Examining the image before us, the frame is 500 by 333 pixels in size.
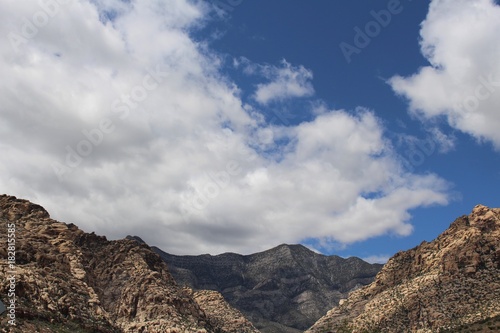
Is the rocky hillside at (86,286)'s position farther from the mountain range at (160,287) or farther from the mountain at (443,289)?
the mountain at (443,289)

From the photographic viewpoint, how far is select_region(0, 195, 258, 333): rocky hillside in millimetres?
82125

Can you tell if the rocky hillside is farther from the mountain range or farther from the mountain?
the mountain

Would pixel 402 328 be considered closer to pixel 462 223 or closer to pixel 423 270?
pixel 423 270

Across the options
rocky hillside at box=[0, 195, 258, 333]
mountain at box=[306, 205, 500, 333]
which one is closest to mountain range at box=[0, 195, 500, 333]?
rocky hillside at box=[0, 195, 258, 333]

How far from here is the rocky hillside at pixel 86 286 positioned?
8212 centimetres

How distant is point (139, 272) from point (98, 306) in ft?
161

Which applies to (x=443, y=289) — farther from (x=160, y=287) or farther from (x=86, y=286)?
(x=86, y=286)

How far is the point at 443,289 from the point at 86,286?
369 feet

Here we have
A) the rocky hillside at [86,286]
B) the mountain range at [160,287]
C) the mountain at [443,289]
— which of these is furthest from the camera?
the mountain at [443,289]

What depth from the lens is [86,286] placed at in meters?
106

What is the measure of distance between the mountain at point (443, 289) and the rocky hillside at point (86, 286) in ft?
166

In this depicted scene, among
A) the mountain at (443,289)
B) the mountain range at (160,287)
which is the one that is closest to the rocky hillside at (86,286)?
the mountain range at (160,287)

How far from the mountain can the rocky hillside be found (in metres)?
50.6

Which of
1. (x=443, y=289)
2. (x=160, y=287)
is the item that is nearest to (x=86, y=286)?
(x=160, y=287)
